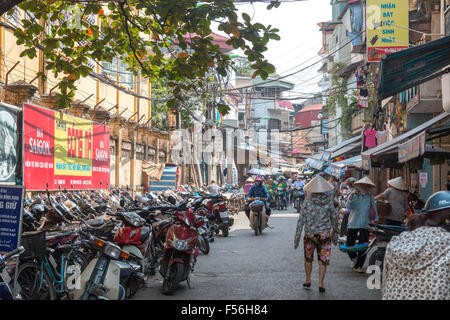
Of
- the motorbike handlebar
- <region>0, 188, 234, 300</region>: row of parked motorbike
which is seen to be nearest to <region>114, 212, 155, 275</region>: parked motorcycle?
<region>0, 188, 234, 300</region>: row of parked motorbike

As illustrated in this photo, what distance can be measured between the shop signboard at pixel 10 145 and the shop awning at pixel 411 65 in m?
8.01

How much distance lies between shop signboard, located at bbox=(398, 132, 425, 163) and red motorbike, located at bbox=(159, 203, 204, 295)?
3.66m

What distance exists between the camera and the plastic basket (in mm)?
6270

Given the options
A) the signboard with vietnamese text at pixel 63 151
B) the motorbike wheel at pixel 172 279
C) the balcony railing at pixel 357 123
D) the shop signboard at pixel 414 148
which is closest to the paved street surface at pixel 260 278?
the motorbike wheel at pixel 172 279

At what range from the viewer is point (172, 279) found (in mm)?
8008

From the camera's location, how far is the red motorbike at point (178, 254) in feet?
26.3

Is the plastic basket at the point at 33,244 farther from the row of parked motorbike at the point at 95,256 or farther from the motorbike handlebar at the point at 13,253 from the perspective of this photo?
the motorbike handlebar at the point at 13,253

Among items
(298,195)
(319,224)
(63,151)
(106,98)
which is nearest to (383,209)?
(319,224)

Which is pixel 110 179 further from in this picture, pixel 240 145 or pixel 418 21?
pixel 240 145

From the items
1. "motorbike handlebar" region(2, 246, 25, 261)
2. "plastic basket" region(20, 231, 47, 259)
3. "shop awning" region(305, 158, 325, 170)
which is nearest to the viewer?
"motorbike handlebar" region(2, 246, 25, 261)

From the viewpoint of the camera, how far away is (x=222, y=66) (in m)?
7.37

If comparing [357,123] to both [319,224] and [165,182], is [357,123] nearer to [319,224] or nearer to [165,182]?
[165,182]

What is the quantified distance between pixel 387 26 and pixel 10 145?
10.1 meters

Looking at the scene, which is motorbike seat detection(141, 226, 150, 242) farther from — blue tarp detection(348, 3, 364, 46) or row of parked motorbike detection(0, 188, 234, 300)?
blue tarp detection(348, 3, 364, 46)
